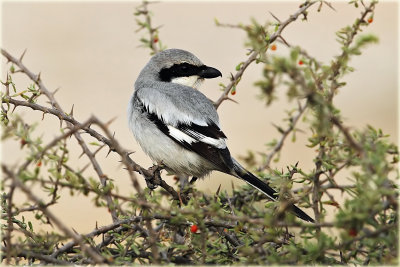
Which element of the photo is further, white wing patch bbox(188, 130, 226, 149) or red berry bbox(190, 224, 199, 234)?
white wing patch bbox(188, 130, 226, 149)

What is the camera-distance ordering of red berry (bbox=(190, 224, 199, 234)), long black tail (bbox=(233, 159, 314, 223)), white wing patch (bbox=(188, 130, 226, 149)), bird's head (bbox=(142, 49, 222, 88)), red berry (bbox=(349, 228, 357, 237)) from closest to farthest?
red berry (bbox=(349, 228, 357, 237))
red berry (bbox=(190, 224, 199, 234))
long black tail (bbox=(233, 159, 314, 223))
white wing patch (bbox=(188, 130, 226, 149))
bird's head (bbox=(142, 49, 222, 88))

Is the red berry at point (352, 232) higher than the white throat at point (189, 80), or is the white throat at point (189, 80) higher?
the white throat at point (189, 80)

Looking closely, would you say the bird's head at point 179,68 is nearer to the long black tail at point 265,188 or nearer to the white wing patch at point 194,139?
the white wing patch at point 194,139

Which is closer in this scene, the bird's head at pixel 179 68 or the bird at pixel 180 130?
the bird at pixel 180 130

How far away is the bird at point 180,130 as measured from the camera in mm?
2926

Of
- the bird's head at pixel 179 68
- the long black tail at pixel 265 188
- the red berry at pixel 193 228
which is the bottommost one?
the red berry at pixel 193 228

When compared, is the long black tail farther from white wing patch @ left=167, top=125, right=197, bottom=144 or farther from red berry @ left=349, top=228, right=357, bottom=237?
red berry @ left=349, top=228, right=357, bottom=237

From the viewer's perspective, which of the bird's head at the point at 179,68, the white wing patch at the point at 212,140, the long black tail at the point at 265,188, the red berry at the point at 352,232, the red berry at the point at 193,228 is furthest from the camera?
the bird's head at the point at 179,68

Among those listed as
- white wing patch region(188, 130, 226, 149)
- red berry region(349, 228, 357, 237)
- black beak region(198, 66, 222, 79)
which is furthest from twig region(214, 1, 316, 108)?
red berry region(349, 228, 357, 237)

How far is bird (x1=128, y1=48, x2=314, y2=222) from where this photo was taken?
9.60ft

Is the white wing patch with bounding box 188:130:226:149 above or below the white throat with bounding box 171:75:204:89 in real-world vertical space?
below

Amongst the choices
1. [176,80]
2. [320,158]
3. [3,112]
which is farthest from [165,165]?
[320,158]

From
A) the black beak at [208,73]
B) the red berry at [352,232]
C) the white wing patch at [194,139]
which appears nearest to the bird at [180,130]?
the white wing patch at [194,139]

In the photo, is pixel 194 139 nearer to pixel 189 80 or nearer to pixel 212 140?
pixel 212 140
